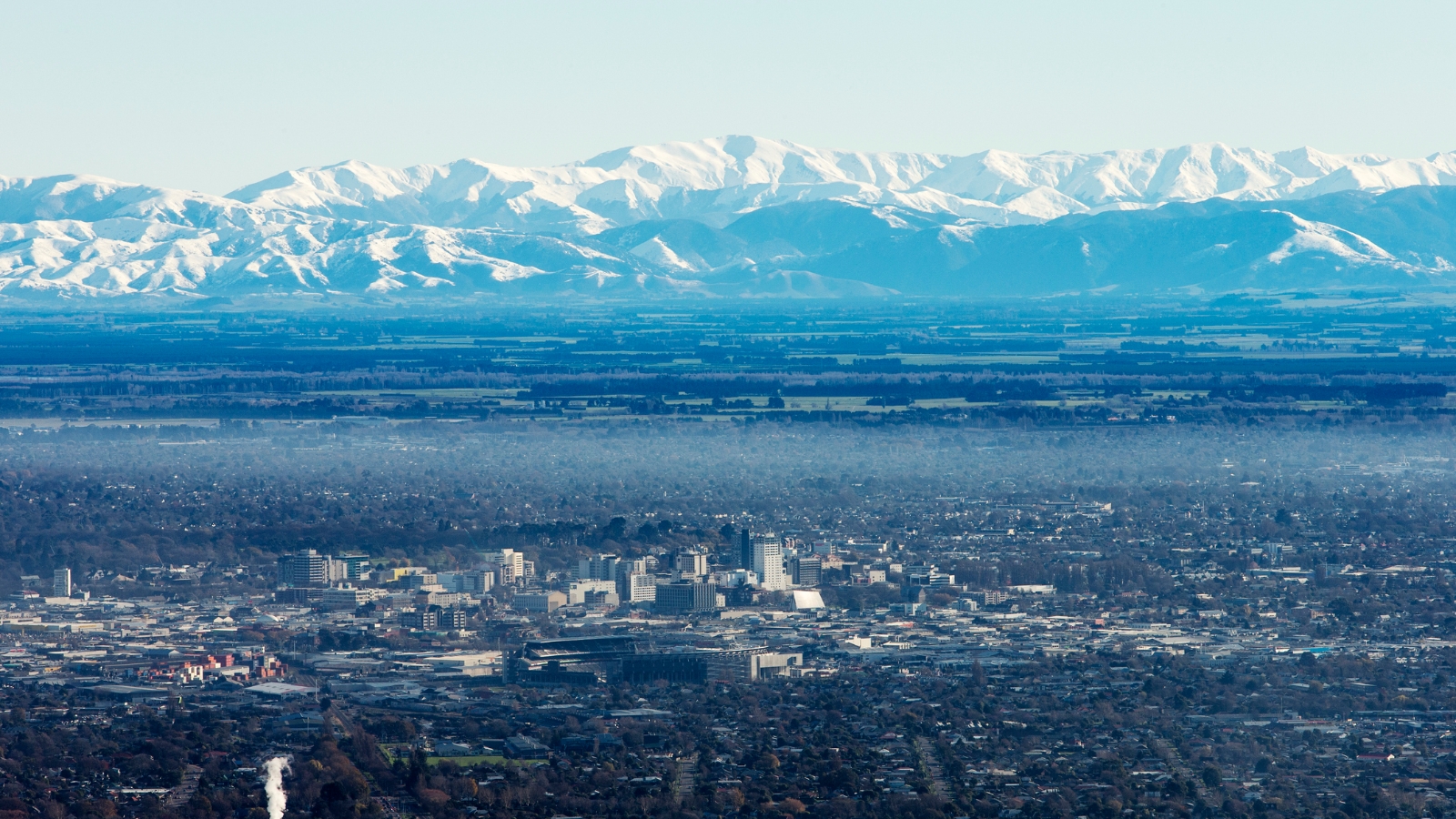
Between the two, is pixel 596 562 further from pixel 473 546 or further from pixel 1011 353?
pixel 1011 353

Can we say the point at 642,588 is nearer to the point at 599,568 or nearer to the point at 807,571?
the point at 599,568

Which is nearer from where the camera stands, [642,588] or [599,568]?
[642,588]

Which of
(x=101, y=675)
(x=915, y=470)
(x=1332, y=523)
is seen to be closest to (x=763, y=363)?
(x=915, y=470)

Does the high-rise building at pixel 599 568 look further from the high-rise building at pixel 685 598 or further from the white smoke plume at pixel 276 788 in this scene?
the white smoke plume at pixel 276 788

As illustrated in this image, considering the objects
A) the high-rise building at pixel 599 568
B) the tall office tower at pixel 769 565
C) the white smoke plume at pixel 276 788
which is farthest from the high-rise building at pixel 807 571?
the white smoke plume at pixel 276 788

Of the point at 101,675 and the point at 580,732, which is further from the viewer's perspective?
the point at 101,675

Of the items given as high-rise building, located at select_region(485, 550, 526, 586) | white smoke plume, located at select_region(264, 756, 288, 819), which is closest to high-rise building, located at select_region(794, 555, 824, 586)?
high-rise building, located at select_region(485, 550, 526, 586)

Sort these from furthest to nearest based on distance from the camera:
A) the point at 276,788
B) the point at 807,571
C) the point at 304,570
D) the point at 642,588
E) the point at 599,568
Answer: the point at 304,570 → the point at 599,568 → the point at 807,571 → the point at 642,588 → the point at 276,788

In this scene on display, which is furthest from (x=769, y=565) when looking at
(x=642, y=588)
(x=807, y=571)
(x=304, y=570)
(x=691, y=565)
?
(x=304, y=570)
